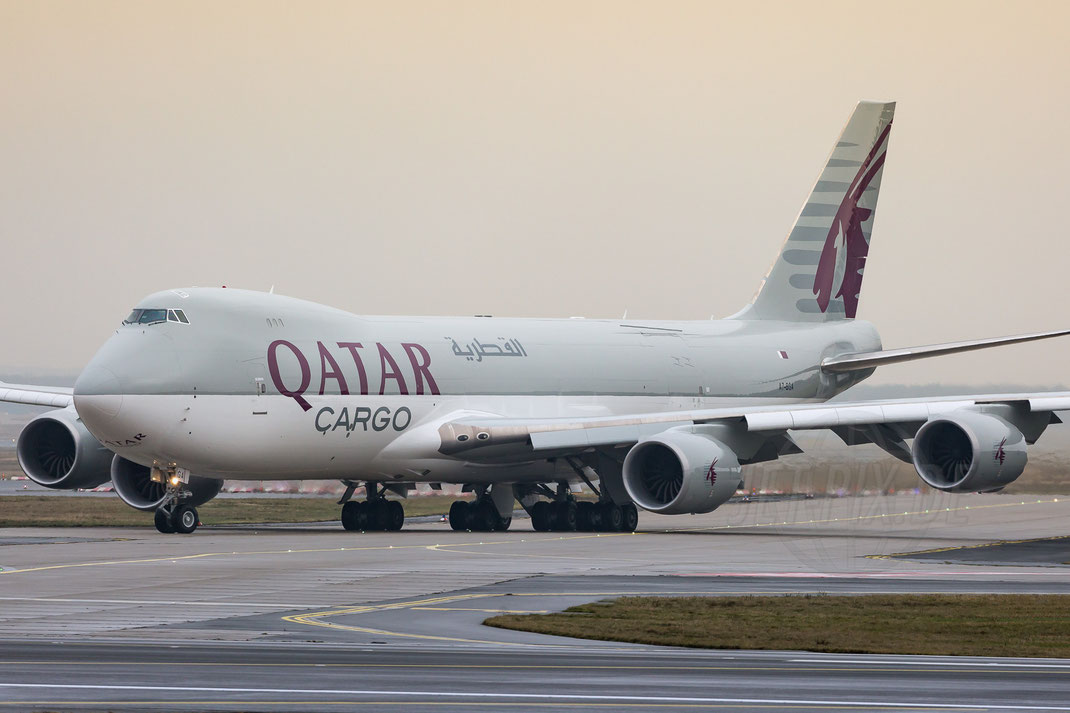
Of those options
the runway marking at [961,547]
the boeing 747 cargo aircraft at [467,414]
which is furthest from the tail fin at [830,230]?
the runway marking at [961,547]

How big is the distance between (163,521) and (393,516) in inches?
243

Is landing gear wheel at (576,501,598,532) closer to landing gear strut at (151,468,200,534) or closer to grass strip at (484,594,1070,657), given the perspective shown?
landing gear strut at (151,468,200,534)

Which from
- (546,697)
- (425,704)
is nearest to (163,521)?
(546,697)

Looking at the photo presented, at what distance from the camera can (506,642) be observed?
15508 mm

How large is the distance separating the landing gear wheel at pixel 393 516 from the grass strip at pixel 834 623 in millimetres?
18343

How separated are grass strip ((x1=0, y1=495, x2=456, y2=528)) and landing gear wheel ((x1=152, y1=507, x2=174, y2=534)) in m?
4.46

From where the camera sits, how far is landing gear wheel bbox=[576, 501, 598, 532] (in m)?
37.5

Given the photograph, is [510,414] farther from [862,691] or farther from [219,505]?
[862,691]

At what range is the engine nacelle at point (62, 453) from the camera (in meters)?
36.9

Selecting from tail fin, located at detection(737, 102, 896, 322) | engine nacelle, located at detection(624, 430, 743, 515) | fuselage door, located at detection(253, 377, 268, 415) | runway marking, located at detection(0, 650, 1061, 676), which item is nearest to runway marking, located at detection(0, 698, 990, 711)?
runway marking, located at detection(0, 650, 1061, 676)

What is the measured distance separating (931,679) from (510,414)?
24896 mm

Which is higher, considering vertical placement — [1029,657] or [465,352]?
[465,352]

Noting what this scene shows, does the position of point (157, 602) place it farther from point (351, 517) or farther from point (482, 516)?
point (482, 516)

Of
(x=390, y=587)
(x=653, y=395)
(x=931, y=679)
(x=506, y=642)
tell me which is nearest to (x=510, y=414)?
(x=653, y=395)
